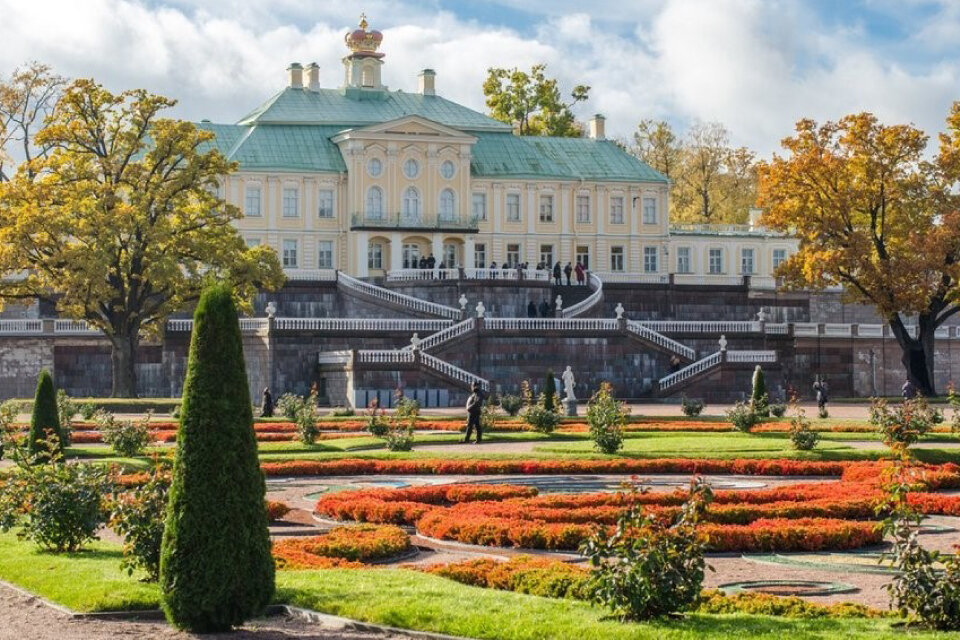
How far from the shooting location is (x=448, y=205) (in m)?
85.6

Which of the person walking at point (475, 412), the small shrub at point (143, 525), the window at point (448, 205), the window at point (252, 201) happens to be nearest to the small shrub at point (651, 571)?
the small shrub at point (143, 525)

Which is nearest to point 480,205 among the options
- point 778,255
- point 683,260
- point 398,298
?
point 683,260

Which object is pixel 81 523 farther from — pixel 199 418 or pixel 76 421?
pixel 76 421

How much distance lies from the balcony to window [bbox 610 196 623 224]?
309 inches

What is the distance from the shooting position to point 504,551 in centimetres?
2194

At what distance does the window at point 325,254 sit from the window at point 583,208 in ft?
44.7

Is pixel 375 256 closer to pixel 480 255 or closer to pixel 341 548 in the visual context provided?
pixel 480 255

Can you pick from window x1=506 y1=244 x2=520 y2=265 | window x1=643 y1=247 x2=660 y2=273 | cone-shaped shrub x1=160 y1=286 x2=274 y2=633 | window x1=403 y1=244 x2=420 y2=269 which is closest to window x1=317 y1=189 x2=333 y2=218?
window x1=403 y1=244 x2=420 y2=269

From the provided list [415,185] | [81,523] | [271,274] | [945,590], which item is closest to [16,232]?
[271,274]

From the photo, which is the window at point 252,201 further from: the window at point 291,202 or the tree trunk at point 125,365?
the tree trunk at point 125,365

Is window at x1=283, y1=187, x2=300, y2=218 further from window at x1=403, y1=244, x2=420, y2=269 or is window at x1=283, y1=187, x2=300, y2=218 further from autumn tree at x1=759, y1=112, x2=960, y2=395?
autumn tree at x1=759, y1=112, x2=960, y2=395

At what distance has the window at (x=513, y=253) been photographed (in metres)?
87.4

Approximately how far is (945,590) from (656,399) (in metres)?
50.4

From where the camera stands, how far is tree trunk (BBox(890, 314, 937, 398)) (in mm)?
67250
